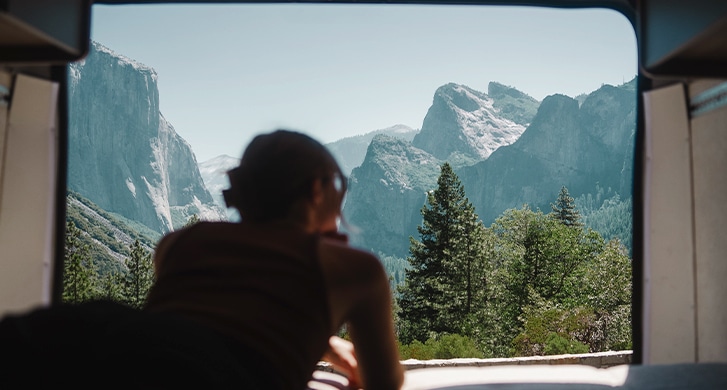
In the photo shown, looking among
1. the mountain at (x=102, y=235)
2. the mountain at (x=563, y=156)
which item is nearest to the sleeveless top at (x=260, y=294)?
the mountain at (x=102, y=235)

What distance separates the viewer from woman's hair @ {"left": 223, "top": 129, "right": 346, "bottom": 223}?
2.97 ft

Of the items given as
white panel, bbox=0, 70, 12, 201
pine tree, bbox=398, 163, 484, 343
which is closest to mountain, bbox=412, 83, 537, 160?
pine tree, bbox=398, 163, 484, 343

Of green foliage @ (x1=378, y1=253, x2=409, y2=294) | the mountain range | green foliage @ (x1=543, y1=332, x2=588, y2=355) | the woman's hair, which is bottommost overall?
green foliage @ (x1=378, y1=253, x2=409, y2=294)

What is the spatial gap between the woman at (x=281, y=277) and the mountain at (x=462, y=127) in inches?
4805

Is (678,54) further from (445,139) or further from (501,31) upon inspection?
(445,139)

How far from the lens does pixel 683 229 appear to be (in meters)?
2.23

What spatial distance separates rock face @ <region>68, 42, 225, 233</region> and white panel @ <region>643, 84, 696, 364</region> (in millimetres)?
84551

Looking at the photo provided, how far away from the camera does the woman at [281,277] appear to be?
2.53 feet

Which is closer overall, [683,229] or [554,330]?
[683,229]

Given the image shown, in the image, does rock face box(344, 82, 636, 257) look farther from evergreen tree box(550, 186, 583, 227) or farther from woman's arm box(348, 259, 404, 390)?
woman's arm box(348, 259, 404, 390)

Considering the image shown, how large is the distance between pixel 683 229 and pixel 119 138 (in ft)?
306

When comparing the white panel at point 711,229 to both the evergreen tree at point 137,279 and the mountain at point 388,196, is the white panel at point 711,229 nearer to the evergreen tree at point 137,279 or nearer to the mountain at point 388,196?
the evergreen tree at point 137,279

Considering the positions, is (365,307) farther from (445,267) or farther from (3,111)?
(445,267)

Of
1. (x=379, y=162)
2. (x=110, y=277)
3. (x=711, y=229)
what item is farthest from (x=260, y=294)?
(x=379, y=162)
